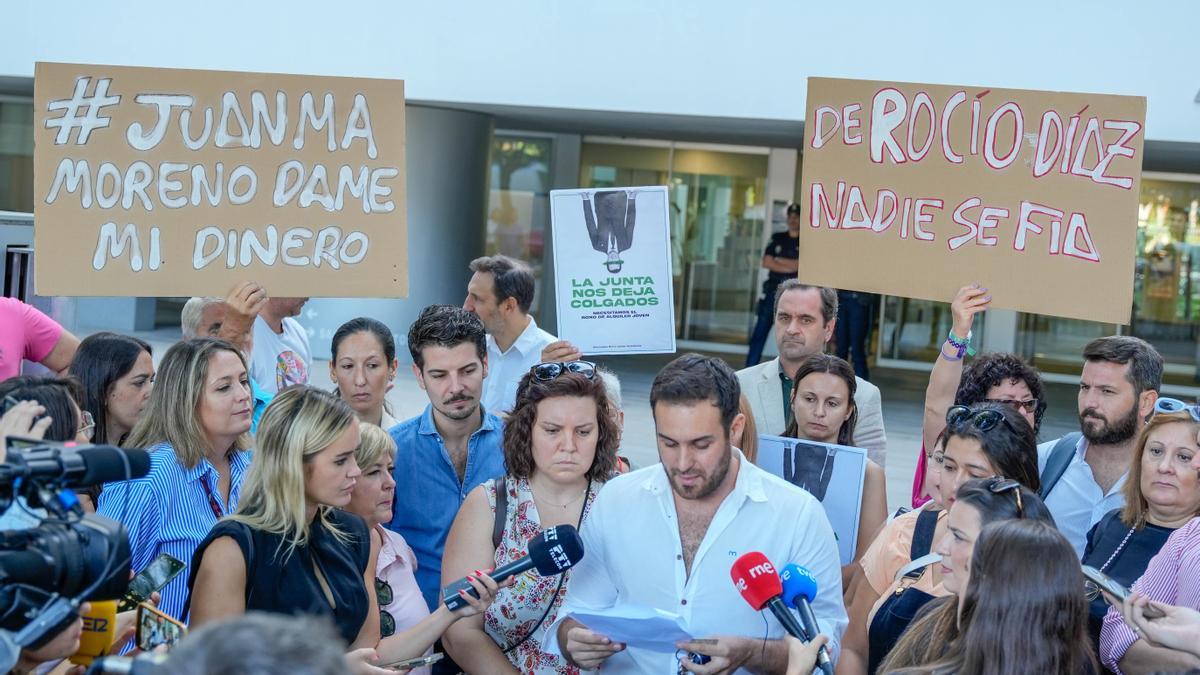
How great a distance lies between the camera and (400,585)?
4.28 metres

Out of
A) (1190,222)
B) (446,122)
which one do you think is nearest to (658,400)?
(446,122)

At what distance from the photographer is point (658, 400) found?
12.5 feet

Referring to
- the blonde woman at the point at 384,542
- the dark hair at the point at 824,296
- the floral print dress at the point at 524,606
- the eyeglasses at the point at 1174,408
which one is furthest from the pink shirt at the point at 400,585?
the eyeglasses at the point at 1174,408

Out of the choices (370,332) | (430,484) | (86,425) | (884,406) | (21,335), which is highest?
(370,332)

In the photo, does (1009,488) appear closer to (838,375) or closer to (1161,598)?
(1161,598)

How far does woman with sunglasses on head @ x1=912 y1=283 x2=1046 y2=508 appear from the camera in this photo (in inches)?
205

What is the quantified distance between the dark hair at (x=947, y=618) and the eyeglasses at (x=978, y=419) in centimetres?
62

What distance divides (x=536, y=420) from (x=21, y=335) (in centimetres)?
280

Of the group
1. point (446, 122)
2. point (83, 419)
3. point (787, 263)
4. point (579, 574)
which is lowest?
point (579, 574)

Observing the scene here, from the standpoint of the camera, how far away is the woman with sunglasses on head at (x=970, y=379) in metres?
5.21

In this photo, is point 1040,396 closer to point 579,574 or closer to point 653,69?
point 579,574

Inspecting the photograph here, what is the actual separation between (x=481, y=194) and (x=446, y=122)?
116cm

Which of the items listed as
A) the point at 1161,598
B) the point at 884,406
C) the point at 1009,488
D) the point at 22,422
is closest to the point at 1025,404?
the point at 1161,598

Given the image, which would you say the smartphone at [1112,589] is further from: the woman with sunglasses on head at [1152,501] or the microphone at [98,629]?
the microphone at [98,629]
